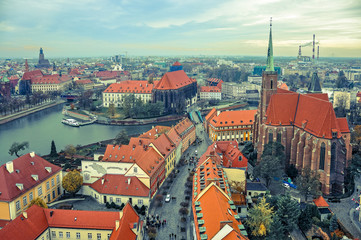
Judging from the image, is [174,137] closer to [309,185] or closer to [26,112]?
[309,185]

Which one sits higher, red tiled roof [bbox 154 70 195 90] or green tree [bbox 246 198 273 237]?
red tiled roof [bbox 154 70 195 90]

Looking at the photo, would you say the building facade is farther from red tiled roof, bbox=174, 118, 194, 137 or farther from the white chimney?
the white chimney

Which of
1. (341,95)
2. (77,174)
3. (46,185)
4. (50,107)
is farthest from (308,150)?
(50,107)

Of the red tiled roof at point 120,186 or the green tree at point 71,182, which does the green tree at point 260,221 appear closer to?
the red tiled roof at point 120,186

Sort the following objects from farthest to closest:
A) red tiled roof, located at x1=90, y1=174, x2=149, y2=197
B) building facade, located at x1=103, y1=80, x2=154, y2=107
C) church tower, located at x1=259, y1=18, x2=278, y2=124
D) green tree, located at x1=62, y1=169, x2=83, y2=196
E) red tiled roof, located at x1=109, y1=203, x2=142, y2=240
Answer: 1. building facade, located at x1=103, y1=80, x2=154, y2=107
2. church tower, located at x1=259, y1=18, x2=278, y2=124
3. green tree, located at x1=62, y1=169, x2=83, y2=196
4. red tiled roof, located at x1=90, y1=174, x2=149, y2=197
5. red tiled roof, located at x1=109, y1=203, x2=142, y2=240

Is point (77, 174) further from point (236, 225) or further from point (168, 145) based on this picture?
point (236, 225)

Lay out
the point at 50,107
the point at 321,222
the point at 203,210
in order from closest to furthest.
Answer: the point at 203,210 < the point at 321,222 < the point at 50,107

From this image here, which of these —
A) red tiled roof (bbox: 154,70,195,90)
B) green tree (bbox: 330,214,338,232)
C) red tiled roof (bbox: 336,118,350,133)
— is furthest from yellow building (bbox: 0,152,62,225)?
red tiled roof (bbox: 154,70,195,90)
